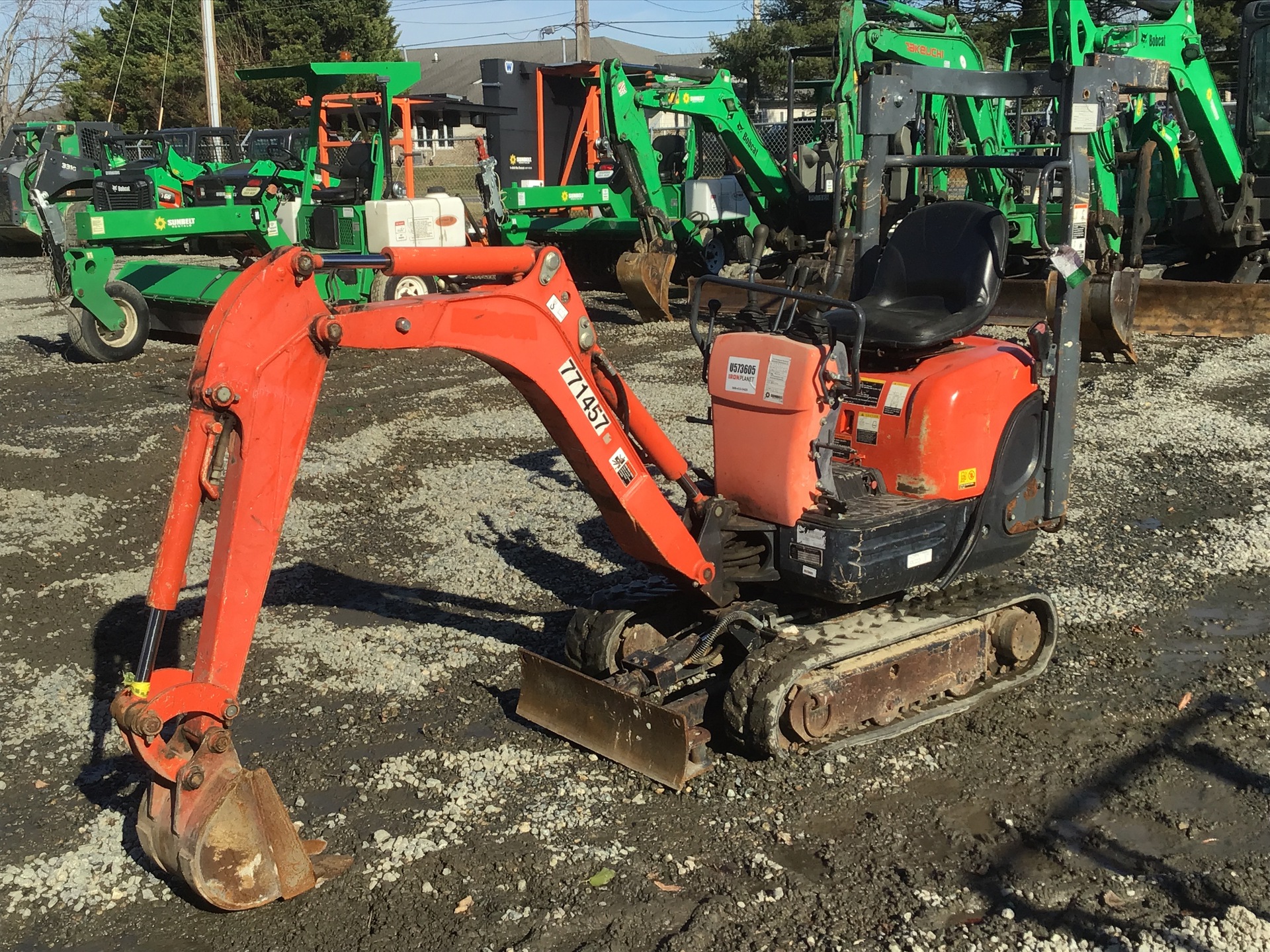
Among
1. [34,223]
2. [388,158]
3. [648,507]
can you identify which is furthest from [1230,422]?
[34,223]

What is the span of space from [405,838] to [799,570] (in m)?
1.59

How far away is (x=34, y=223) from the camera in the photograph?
19219mm

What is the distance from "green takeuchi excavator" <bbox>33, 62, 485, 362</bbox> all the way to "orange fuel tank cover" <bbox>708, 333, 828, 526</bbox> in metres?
8.21

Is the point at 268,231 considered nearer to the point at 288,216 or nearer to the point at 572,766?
the point at 288,216

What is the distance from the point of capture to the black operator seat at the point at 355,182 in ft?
46.3

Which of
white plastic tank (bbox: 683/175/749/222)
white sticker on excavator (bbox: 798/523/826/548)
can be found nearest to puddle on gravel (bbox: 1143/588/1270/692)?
white sticker on excavator (bbox: 798/523/826/548)

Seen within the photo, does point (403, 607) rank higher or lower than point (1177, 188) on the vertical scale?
lower

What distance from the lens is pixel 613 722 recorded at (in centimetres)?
423

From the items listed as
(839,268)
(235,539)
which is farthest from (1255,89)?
(235,539)

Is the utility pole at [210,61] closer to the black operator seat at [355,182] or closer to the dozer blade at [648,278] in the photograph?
the black operator seat at [355,182]

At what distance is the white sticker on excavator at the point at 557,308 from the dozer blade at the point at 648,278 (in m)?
9.81

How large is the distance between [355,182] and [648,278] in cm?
361

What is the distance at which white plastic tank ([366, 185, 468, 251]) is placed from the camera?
1316 centimetres

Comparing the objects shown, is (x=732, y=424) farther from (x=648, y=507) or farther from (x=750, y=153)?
(x=750, y=153)
